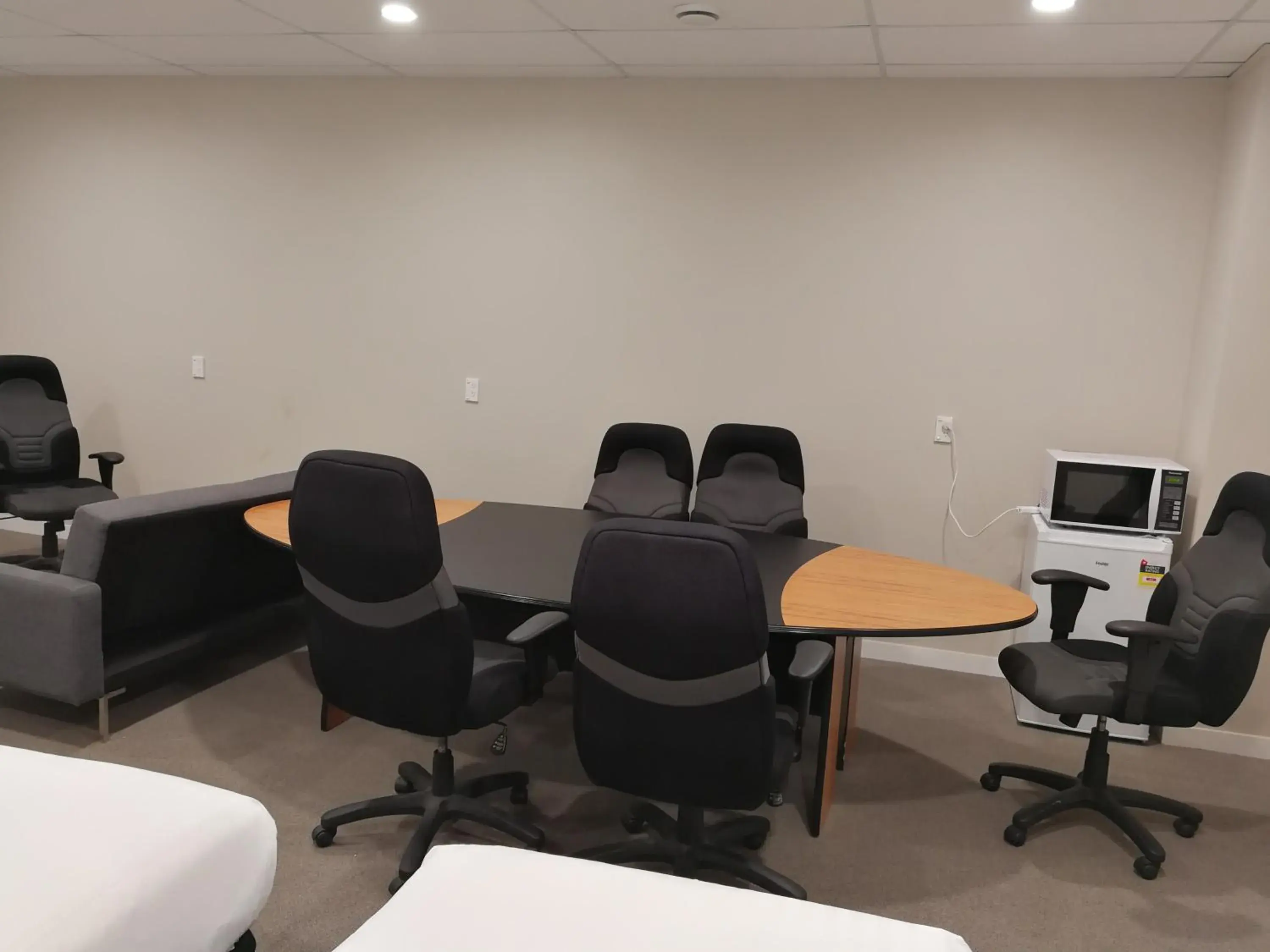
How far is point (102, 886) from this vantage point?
1452mm

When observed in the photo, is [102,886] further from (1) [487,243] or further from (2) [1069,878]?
(1) [487,243]

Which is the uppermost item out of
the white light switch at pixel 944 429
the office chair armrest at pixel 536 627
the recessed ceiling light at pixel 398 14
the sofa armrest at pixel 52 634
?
the recessed ceiling light at pixel 398 14

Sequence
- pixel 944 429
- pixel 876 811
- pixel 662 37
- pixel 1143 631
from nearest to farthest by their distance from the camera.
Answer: pixel 1143 631
pixel 876 811
pixel 662 37
pixel 944 429

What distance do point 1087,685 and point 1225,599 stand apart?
1.67 ft

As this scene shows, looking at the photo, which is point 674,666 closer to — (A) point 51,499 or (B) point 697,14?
(B) point 697,14

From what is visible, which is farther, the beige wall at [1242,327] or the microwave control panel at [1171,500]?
the microwave control panel at [1171,500]

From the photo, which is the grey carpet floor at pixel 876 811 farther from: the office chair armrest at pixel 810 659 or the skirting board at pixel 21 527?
the skirting board at pixel 21 527

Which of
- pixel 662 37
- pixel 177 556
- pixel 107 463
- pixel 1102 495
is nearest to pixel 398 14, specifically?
pixel 662 37

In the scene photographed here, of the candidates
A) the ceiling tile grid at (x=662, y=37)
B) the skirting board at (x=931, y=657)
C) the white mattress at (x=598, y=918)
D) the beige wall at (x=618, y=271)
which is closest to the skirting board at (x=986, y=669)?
the skirting board at (x=931, y=657)

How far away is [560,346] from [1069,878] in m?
3.08

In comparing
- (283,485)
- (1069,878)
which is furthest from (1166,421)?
(283,485)

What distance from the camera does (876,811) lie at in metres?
2.96

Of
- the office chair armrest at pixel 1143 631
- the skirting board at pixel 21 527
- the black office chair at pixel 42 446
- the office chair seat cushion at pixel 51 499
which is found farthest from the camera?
the skirting board at pixel 21 527

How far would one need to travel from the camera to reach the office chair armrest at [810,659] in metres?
2.14
